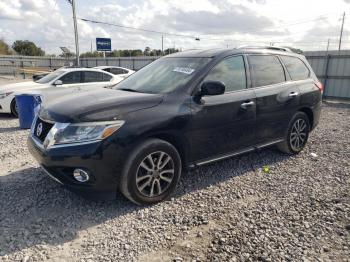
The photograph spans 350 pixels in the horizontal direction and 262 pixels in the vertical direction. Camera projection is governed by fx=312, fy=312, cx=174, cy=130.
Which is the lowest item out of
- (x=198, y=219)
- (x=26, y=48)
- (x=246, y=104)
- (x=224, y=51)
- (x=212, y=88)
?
(x=198, y=219)

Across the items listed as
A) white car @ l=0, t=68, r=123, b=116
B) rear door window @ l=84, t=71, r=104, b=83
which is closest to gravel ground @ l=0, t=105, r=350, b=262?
white car @ l=0, t=68, r=123, b=116

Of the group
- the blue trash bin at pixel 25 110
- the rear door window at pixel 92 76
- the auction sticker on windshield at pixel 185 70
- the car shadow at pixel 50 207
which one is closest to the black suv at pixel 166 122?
the auction sticker on windshield at pixel 185 70

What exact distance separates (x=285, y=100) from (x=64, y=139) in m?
3.41

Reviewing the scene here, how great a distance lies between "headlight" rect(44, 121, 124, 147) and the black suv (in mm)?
10

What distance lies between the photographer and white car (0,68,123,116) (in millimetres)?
8805

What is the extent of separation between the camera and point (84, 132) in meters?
3.21

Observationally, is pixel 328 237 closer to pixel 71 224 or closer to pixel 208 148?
pixel 208 148

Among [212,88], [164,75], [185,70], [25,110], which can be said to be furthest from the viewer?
[25,110]

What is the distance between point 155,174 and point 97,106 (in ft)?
3.31

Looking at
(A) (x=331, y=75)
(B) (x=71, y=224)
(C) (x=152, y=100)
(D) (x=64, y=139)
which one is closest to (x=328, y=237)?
(C) (x=152, y=100)

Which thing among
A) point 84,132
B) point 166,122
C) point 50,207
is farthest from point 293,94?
point 50,207

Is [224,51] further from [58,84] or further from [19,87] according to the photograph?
[19,87]

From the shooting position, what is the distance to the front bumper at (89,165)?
3172 mm

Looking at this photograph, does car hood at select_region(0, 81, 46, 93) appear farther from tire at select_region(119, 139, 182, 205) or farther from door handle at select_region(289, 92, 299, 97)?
door handle at select_region(289, 92, 299, 97)
